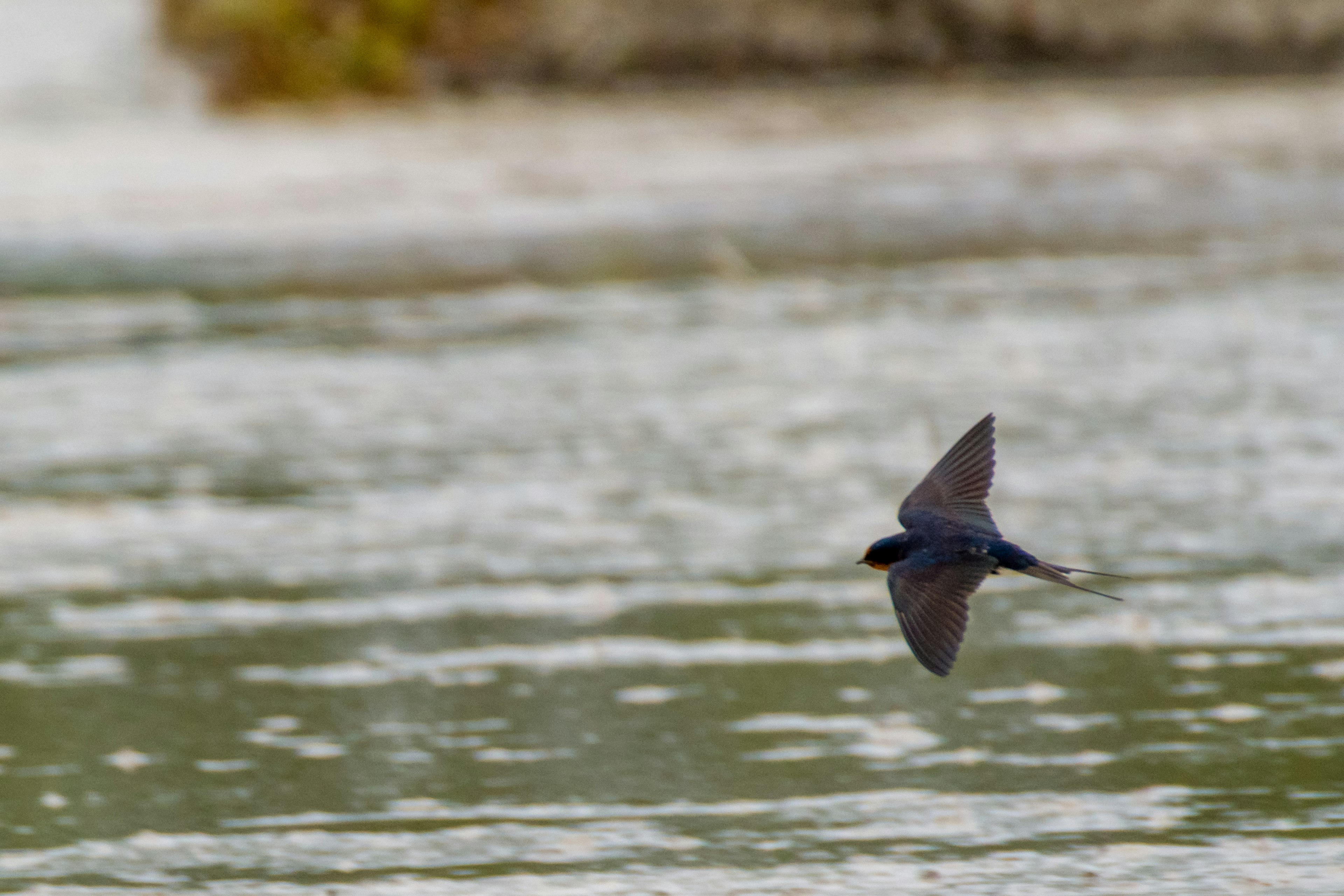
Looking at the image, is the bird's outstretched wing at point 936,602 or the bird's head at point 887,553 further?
the bird's head at point 887,553

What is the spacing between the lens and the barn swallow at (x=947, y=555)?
5.62 meters

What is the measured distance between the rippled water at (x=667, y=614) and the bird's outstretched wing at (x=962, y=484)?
2.57 ft

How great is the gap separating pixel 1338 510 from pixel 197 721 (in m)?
4.51

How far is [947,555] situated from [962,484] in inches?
12.8

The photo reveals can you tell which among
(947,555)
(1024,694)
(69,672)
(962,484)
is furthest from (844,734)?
(69,672)

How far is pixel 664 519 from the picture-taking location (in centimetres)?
974

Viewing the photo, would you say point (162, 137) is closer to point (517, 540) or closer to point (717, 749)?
point (517, 540)

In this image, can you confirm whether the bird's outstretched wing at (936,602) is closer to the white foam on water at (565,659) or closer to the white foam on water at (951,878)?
the white foam on water at (951,878)

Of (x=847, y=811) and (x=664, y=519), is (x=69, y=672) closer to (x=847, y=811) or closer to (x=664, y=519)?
(x=664, y=519)

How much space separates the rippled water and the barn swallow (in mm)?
584

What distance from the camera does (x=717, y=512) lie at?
9.82 metres

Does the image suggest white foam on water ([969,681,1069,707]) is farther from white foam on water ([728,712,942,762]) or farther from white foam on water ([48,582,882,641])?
white foam on water ([48,582,882,641])

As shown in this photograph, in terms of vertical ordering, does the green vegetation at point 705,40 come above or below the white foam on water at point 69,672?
above

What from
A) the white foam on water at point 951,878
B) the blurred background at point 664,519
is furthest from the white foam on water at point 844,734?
the white foam on water at point 951,878
